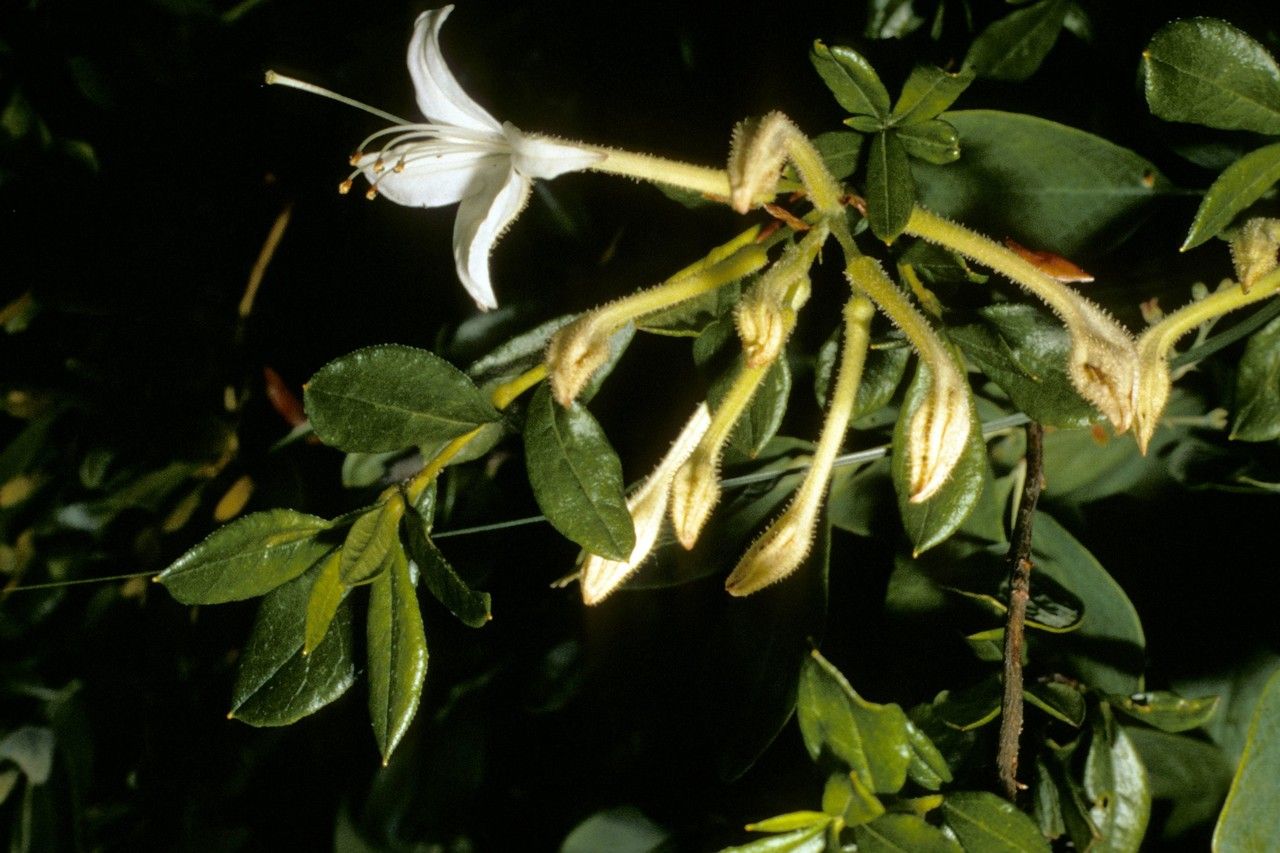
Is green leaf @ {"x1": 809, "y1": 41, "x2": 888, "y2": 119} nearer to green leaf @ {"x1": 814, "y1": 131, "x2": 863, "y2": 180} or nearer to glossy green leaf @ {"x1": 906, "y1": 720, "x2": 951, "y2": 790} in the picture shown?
green leaf @ {"x1": 814, "y1": 131, "x2": 863, "y2": 180}

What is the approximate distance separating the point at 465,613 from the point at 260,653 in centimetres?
18

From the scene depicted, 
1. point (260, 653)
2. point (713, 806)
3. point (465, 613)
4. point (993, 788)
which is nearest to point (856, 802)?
point (993, 788)

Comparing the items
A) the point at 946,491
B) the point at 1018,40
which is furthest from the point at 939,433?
the point at 1018,40

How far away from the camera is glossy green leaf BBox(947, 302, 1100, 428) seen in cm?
67

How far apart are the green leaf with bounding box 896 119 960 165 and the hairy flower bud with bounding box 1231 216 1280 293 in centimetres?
19

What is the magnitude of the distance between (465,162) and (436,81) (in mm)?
105

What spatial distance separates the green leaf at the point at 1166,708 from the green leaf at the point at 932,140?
41 cm

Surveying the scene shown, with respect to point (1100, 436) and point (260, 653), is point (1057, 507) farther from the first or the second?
point (260, 653)

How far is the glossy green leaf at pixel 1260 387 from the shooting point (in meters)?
0.76

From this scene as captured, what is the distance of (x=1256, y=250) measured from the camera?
653 mm

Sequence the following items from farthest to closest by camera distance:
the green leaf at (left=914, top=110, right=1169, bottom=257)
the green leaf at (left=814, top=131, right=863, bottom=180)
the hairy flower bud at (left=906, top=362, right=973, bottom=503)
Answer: the green leaf at (left=914, top=110, right=1169, bottom=257)
the green leaf at (left=814, top=131, right=863, bottom=180)
the hairy flower bud at (left=906, top=362, right=973, bottom=503)

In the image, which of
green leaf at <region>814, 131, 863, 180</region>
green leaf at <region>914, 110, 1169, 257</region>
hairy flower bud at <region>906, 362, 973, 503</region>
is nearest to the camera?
hairy flower bud at <region>906, 362, 973, 503</region>

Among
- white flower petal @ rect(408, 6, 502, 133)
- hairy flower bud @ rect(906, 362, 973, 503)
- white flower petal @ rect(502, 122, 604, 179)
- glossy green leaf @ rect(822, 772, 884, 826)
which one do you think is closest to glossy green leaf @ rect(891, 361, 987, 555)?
hairy flower bud @ rect(906, 362, 973, 503)

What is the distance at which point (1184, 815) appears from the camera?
0.89 metres
